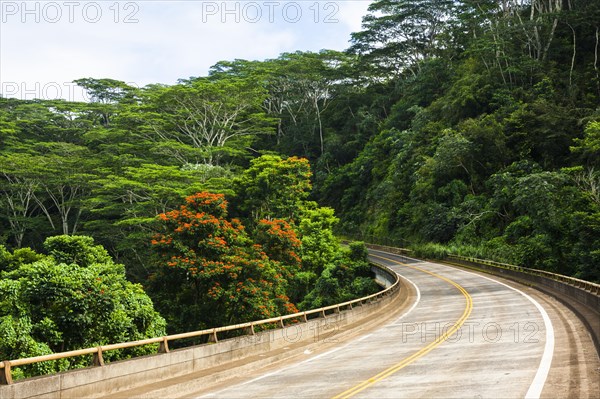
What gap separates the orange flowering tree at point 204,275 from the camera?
27.3 meters

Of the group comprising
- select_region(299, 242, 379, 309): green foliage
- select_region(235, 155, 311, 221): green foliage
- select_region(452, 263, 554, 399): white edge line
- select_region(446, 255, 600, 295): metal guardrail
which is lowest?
select_region(299, 242, 379, 309): green foliage

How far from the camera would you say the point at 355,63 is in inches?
3322

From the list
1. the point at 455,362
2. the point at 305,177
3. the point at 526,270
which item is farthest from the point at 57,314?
the point at 305,177

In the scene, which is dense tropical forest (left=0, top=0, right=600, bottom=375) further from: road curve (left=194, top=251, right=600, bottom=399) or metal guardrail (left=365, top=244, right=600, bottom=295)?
road curve (left=194, top=251, right=600, bottom=399)

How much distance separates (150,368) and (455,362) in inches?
285

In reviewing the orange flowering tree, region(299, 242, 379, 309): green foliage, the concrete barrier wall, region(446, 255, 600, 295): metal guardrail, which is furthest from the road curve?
region(299, 242, 379, 309): green foliage

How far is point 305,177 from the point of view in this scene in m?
49.9

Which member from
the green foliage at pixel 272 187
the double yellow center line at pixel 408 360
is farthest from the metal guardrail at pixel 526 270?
the green foliage at pixel 272 187

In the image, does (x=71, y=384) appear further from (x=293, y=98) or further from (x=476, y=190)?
(x=293, y=98)

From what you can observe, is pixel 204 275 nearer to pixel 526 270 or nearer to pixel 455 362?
pixel 455 362

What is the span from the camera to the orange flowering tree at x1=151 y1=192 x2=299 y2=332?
27.3 metres

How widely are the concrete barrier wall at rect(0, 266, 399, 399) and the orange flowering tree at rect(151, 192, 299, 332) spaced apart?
802 centimetres

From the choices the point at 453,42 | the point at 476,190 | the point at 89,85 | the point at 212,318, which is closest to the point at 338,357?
the point at 212,318

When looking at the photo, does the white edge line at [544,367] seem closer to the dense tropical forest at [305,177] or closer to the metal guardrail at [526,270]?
the metal guardrail at [526,270]
